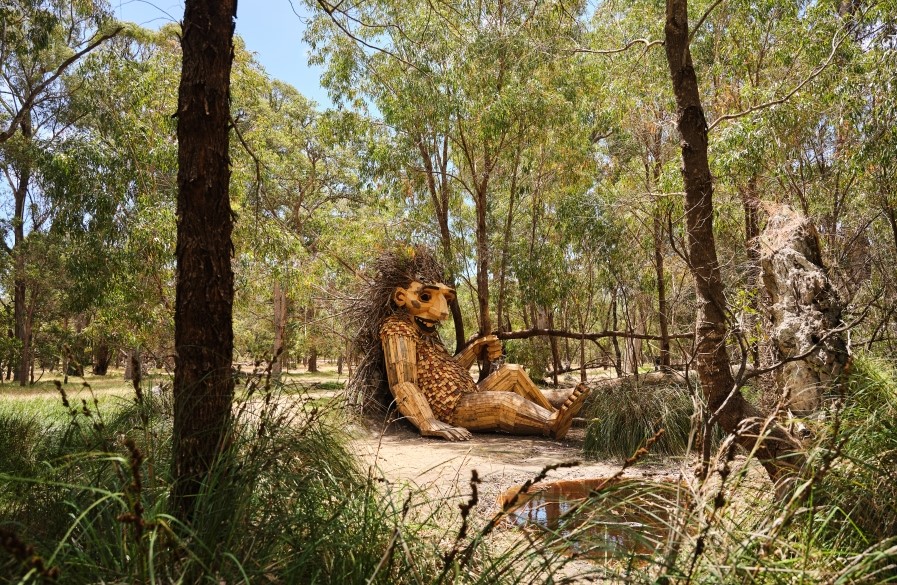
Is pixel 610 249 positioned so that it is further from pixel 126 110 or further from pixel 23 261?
pixel 23 261

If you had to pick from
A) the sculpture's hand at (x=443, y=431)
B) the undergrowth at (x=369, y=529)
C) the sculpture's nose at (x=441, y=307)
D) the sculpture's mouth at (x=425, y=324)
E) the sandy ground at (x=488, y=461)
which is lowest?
the sandy ground at (x=488, y=461)

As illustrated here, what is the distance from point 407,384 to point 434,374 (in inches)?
15.1

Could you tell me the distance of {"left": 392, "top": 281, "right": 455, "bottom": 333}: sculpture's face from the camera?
7.54 meters

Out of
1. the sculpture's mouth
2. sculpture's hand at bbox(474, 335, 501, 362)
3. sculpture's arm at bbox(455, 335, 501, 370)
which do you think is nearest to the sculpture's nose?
the sculpture's mouth

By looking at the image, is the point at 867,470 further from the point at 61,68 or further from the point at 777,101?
the point at 61,68

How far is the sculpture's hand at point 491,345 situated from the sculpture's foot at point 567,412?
170 centimetres

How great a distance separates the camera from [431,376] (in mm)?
7320

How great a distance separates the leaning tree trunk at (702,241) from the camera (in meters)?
3.24

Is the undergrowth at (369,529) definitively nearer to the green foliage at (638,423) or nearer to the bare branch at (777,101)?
the bare branch at (777,101)

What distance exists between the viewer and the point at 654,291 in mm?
13344

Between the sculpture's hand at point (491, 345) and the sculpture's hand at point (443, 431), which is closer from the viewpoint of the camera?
the sculpture's hand at point (443, 431)

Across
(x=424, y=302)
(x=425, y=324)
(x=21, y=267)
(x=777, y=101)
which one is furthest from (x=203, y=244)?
(x=21, y=267)

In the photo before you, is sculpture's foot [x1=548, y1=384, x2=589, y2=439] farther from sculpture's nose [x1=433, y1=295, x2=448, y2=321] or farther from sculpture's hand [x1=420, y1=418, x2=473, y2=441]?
sculpture's nose [x1=433, y1=295, x2=448, y2=321]

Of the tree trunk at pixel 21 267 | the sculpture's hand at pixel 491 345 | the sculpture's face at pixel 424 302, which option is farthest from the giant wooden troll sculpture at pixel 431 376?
the tree trunk at pixel 21 267
